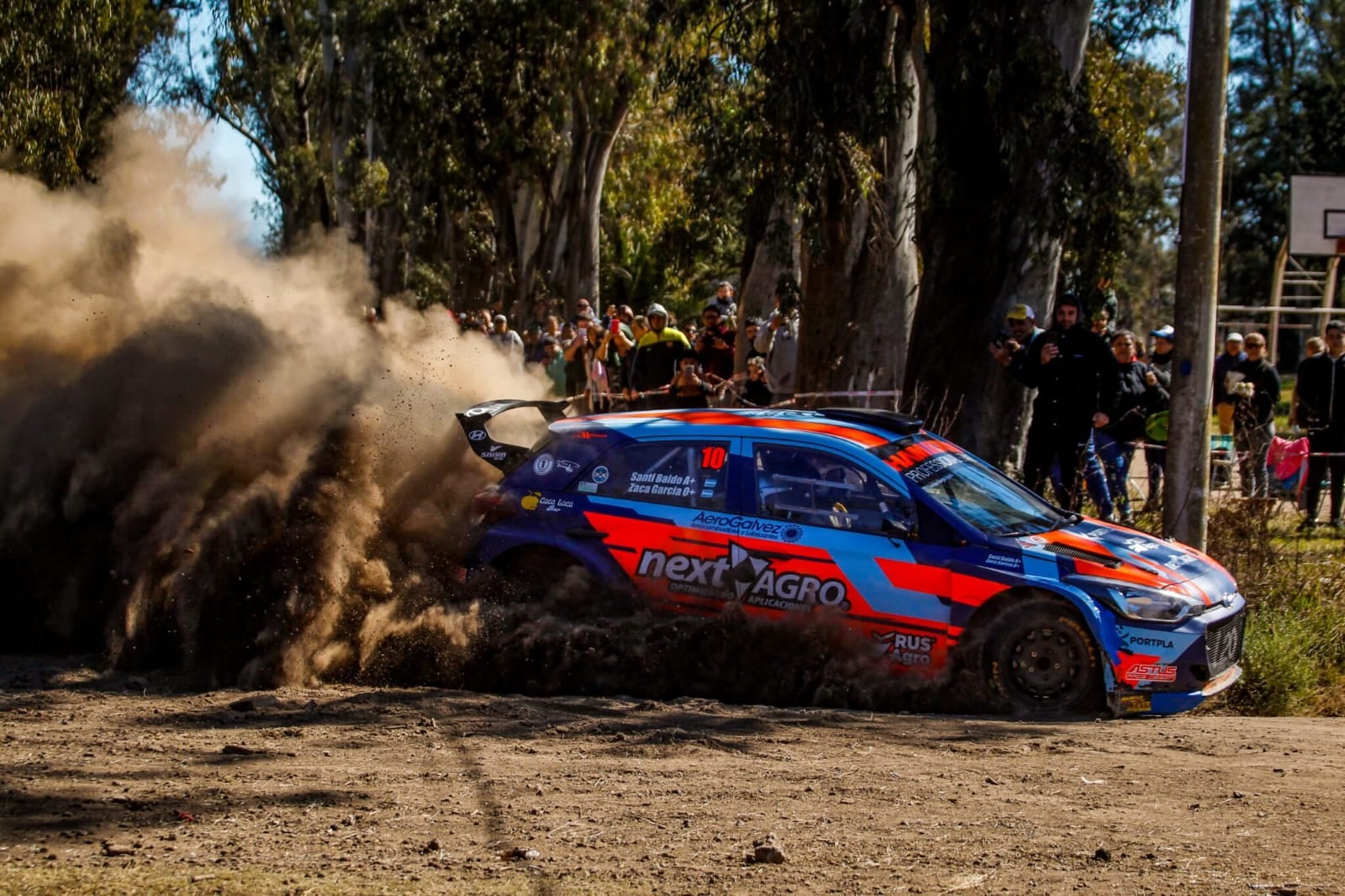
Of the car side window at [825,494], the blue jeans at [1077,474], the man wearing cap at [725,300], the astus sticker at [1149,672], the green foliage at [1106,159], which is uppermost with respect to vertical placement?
the green foliage at [1106,159]

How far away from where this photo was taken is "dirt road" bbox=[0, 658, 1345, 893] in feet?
16.2

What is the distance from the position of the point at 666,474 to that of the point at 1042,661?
96.2 inches

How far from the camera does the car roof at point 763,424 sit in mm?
8680

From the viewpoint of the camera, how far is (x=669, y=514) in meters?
8.59

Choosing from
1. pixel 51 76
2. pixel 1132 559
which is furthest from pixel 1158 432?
pixel 51 76

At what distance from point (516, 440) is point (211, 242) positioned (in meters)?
4.48

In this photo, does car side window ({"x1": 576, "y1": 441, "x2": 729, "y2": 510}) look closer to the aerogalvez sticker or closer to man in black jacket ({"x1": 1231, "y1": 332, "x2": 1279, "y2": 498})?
the aerogalvez sticker

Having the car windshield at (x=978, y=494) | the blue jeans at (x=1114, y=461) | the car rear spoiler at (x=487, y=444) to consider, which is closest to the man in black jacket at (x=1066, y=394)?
the blue jeans at (x=1114, y=461)

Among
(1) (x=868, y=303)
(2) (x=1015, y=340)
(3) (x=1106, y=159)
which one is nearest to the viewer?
(2) (x=1015, y=340)

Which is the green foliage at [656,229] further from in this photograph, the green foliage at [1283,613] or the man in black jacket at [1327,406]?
the green foliage at [1283,613]

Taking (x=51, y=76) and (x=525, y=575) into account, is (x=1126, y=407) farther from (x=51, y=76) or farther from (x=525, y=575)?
(x=51, y=76)

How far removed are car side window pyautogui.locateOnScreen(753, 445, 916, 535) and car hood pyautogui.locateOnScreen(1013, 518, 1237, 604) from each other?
2.36 ft

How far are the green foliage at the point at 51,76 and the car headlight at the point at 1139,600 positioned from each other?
13643 mm

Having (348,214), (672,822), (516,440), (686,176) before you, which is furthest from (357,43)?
(672,822)
